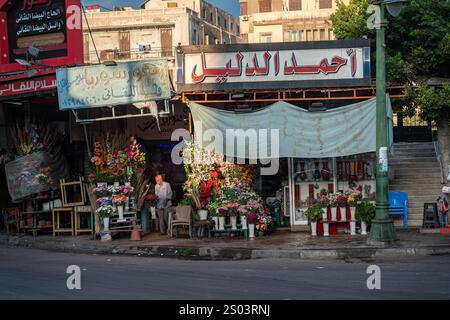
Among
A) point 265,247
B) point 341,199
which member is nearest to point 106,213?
point 265,247

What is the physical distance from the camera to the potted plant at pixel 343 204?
18.1 meters

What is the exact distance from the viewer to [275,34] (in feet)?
199

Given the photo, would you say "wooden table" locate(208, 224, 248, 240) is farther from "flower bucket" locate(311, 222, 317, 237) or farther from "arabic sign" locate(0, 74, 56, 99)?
"arabic sign" locate(0, 74, 56, 99)

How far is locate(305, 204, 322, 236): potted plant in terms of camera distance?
1823 centimetres

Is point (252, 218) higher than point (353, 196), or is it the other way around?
→ point (353, 196)

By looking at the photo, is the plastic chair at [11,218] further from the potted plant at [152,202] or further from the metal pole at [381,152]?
the metal pole at [381,152]

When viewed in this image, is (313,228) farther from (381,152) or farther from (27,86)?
(27,86)

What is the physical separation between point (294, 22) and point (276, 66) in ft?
141

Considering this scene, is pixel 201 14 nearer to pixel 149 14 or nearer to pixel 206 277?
pixel 149 14

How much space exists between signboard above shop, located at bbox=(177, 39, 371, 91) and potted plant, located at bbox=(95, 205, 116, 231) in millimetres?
3891

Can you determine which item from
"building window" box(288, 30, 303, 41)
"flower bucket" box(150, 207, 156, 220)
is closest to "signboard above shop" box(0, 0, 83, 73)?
"flower bucket" box(150, 207, 156, 220)

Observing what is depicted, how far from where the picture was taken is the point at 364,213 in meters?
18.0

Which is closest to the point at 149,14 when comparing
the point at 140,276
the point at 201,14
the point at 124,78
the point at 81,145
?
the point at 201,14

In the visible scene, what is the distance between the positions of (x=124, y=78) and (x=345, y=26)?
7.27m
